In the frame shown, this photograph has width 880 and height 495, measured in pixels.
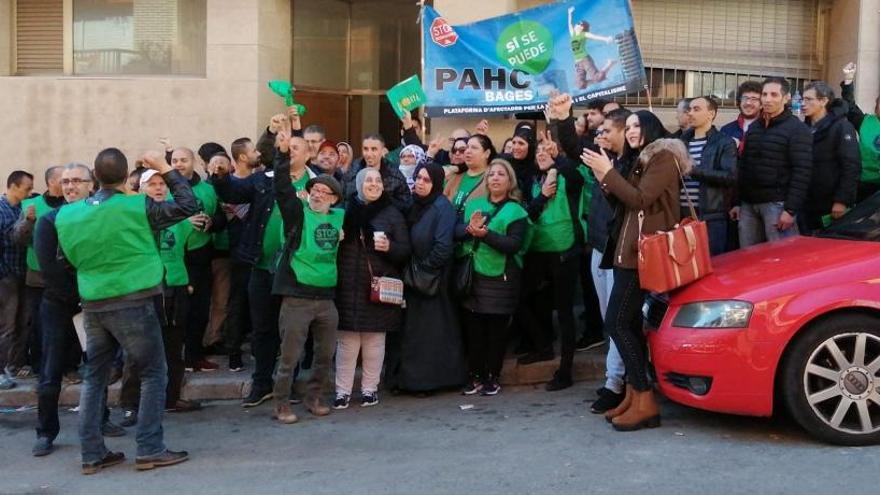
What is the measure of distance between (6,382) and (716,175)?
5.86 m

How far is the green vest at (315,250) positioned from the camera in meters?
6.42

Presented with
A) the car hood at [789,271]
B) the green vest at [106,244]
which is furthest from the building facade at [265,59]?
the green vest at [106,244]

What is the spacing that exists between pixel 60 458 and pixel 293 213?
2.19 meters

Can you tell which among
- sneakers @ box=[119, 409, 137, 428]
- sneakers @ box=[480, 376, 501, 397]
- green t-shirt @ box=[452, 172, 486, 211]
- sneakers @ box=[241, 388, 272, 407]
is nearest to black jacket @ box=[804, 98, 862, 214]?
green t-shirt @ box=[452, 172, 486, 211]

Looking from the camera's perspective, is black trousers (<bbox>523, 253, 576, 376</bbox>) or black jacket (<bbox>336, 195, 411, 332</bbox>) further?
black trousers (<bbox>523, 253, 576, 376</bbox>)

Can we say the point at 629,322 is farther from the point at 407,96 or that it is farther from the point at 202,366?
the point at 407,96

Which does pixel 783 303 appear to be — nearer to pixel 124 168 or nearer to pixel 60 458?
pixel 124 168

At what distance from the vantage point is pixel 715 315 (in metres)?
5.53

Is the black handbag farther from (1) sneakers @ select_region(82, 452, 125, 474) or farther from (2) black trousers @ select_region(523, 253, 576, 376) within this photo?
(1) sneakers @ select_region(82, 452, 125, 474)

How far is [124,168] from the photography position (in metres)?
5.59

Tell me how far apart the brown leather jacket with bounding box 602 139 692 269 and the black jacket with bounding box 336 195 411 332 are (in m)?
1.68

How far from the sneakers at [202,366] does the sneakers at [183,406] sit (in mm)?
652

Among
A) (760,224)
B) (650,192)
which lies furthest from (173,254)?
(760,224)

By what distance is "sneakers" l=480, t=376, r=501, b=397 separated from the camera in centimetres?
721
